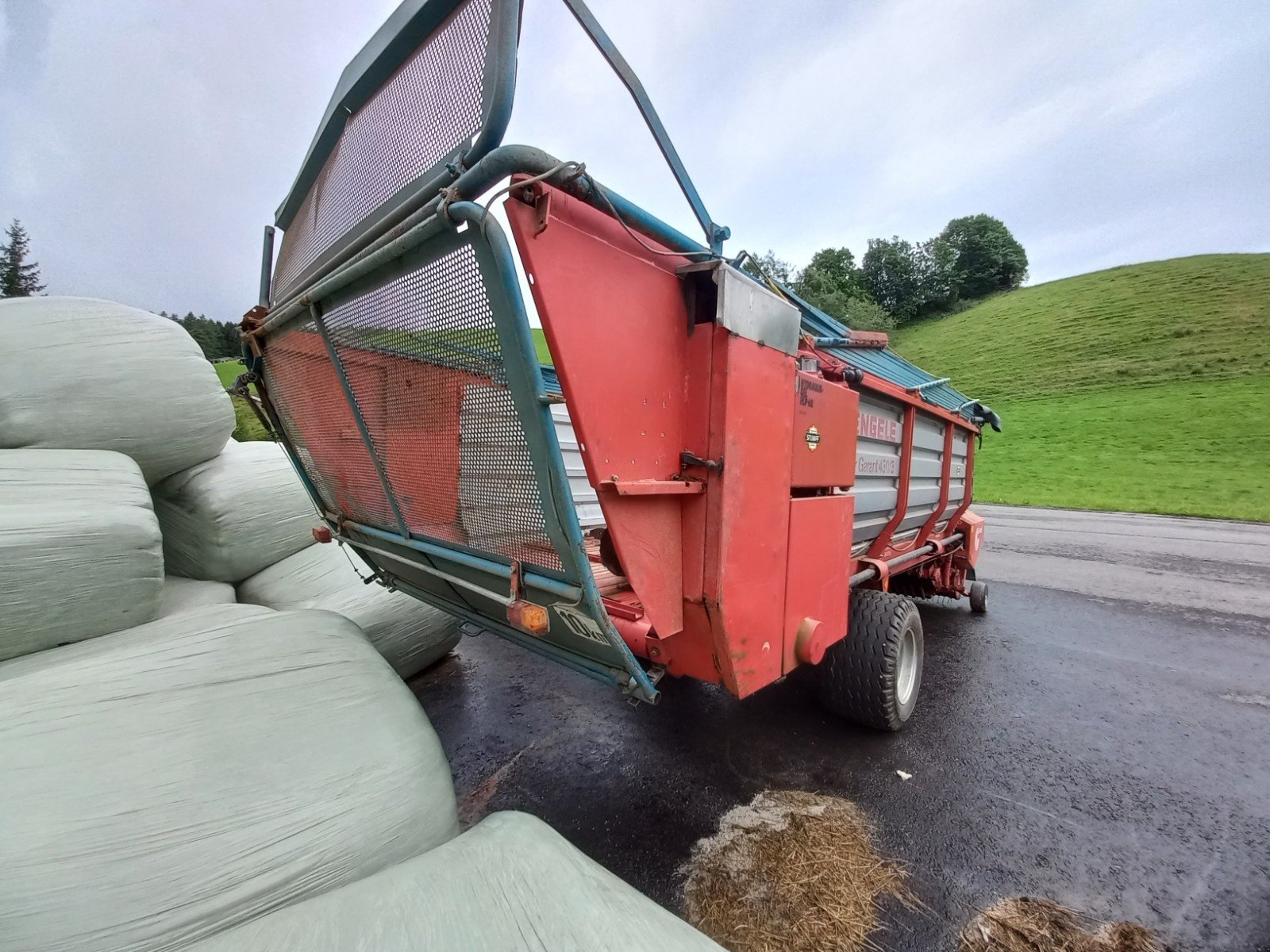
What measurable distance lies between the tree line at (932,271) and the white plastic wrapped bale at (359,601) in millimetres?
49174

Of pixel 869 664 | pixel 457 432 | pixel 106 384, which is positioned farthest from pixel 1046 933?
pixel 106 384

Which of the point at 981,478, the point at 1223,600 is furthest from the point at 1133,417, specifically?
the point at 1223,600

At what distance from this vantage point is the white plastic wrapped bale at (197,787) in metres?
1.10

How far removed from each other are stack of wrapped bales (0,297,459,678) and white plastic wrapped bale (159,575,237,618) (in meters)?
0.01

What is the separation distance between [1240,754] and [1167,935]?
1.75 metres

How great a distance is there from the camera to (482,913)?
1.05 meters

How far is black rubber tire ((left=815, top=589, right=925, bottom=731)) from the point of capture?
2723 mm

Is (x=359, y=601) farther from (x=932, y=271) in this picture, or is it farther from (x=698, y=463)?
(x=932, y=271)

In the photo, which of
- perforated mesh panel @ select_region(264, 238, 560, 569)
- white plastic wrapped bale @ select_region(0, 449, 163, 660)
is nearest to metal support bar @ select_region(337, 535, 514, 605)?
perforated mesh panel @ select_region(264, 238, 560, 569)

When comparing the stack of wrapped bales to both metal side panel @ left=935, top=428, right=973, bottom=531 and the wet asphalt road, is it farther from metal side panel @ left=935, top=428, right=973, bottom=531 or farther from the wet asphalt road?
metal side panel @ left=935, top=428, right=973, bottom=531

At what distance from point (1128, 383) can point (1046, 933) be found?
32.0 m

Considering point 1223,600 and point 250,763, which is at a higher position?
point 250,763

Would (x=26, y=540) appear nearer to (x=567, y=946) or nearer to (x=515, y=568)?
(x=515, y=568)

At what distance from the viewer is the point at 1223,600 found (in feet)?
17.4
